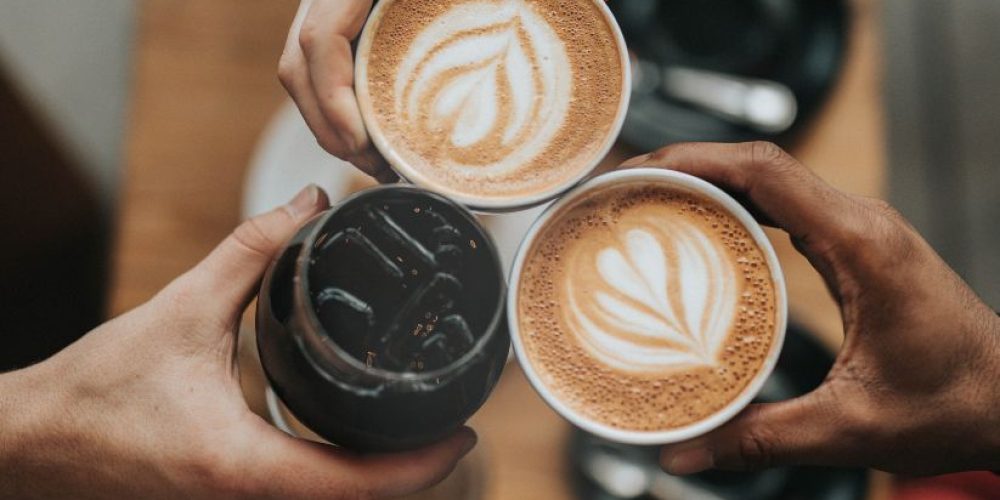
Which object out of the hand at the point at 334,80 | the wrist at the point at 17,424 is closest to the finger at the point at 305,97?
the hand at the point at 334,80

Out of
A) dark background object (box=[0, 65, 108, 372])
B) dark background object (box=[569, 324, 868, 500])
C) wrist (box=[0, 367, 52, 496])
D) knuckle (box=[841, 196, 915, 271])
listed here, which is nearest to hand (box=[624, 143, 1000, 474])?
knuckle (box=[841, 196, 915, 271])

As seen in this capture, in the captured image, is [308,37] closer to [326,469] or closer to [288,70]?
[288,70]

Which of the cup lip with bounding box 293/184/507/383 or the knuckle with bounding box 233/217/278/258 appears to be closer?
the cup lip with bounding box 293/184/507/383

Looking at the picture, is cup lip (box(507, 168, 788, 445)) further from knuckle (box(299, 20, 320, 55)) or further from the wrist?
the wrist

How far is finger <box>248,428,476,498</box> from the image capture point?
0.48 meters

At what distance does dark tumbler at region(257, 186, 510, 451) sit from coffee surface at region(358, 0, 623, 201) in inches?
3.8

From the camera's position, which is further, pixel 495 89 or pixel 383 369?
pixel 495 89

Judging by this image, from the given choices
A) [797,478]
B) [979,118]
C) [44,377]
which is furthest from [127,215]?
[979,118]

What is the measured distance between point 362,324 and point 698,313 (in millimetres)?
205

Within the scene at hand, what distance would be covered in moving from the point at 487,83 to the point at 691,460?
27cm

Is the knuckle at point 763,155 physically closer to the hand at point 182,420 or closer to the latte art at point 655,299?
the latte art at point 655,299

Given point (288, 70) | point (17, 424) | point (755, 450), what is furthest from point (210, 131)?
point (755, 450)

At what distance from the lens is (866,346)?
0.53 m

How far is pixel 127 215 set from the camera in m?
0.72
